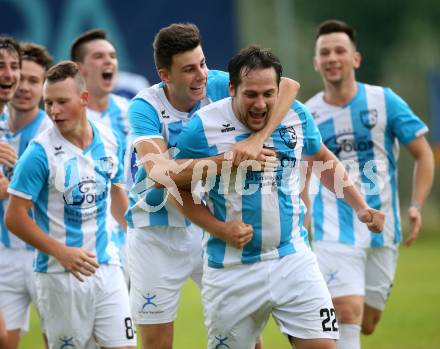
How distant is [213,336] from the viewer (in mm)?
5391

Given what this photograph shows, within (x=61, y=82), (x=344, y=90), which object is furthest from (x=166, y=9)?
(x=61, y=82)

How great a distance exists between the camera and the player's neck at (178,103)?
5.86 m

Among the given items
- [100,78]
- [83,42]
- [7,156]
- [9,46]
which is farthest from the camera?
[83,42]

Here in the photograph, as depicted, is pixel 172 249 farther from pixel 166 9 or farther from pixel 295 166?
pixel 166 9

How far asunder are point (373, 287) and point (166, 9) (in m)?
8.54

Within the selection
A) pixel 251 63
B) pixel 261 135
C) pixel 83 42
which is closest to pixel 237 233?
pixel 261 135

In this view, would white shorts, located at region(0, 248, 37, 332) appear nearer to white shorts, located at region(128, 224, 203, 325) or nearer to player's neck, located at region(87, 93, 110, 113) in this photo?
white shorts, located at region(128, 224, 203, 325)

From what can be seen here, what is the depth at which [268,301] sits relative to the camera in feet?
17.1

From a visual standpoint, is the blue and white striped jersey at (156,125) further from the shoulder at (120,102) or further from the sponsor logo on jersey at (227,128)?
the shoulder at (120,102)

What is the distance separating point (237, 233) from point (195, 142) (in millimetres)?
554

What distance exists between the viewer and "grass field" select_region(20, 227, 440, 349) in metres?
8.79

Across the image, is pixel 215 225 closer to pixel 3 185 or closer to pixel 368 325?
pixel 3 185

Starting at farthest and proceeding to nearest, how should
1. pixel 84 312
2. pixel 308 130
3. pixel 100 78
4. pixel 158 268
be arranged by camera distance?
pixel 100 78
pixel 158 268
pixel 84 312
pixel 308 130

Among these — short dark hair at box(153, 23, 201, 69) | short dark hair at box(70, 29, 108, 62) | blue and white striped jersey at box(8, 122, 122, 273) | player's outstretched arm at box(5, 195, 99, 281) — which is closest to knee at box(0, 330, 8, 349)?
blue and white striped jersey at box(8, 122, 122, 273)
